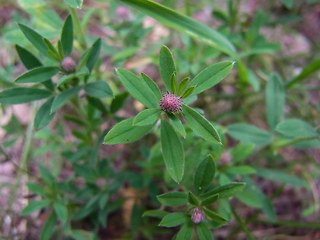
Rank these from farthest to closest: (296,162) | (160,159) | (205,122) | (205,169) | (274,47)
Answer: (296,162), (274,47), (160,159), (205,169), (205,122)

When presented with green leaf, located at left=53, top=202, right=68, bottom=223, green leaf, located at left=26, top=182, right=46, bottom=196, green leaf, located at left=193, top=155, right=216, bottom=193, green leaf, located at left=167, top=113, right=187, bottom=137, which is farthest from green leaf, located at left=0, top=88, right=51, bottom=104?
green leaf, located at left=193, top=155, right=216, bottom=193

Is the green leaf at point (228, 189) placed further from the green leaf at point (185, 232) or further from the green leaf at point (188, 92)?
the green leaf at point (188, 92)

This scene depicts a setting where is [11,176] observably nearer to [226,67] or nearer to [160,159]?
[160,159]

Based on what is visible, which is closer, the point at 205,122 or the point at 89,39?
the point at 205,122

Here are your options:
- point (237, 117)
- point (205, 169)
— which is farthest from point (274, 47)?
point (205, 169)

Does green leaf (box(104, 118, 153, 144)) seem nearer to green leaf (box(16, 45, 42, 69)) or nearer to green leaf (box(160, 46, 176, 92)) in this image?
green leaf (box(160, 46, 176, 92))

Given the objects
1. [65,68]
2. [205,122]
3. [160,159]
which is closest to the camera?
[205,122]
